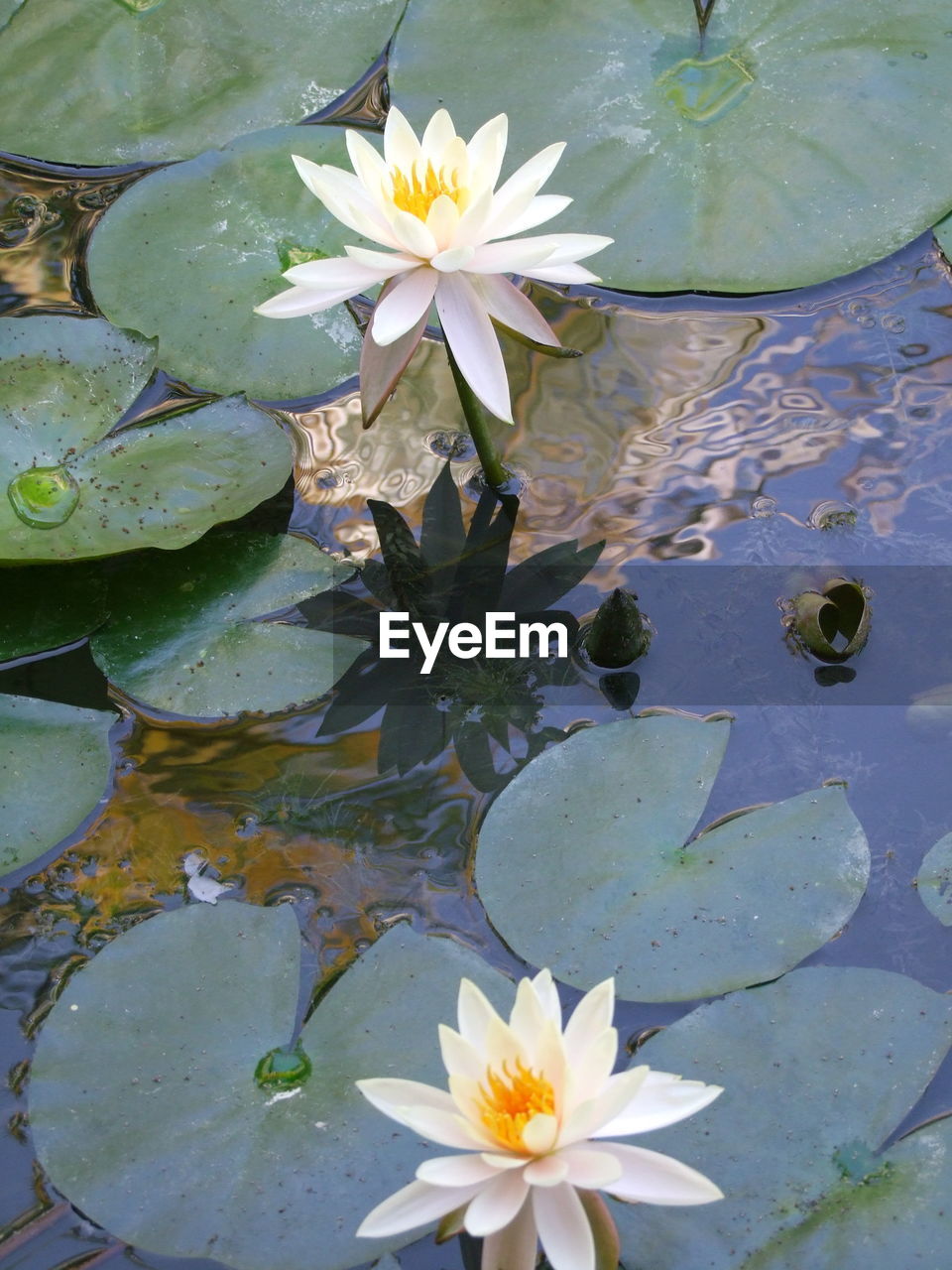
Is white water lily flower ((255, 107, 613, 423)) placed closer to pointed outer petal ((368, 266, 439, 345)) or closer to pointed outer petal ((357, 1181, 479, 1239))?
pointed outer petal ((368, 266, 439, 345))

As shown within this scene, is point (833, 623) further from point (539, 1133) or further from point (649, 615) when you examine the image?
point (539, 1133)

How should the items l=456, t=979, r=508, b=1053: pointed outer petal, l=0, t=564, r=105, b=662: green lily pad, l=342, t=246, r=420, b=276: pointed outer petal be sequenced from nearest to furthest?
l=456, t=979, r=508, b=1053: pointed outer petal
l=342, t=246, r=420, b=276: pointed outer petal
l=0, t=564, r=105, b=662: green lily pad

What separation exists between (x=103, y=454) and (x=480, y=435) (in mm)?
773

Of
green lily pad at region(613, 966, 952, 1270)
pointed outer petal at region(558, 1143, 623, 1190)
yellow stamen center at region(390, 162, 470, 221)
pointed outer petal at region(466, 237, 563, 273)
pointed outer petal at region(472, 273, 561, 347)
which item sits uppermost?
yellow stamen center at region(390, 162, 470, 221)

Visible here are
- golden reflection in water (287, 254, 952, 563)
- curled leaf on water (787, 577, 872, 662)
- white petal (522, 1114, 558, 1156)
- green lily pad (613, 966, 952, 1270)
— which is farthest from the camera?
golden reflection in water (287, 254, 952, 563)

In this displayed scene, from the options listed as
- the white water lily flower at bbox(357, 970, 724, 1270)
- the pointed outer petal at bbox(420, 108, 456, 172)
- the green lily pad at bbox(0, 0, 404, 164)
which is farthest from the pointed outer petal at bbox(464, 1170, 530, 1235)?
the green lily pad at bbox(0, 0, 404, 164)

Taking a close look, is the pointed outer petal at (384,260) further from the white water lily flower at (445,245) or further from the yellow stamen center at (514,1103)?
the yellow stamen center at (514,1103)

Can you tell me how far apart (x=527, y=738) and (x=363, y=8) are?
2.08 meters

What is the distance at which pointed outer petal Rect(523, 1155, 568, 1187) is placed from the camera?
1.28 m

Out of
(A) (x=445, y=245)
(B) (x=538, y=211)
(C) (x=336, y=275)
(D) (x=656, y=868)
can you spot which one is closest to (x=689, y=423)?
(B) (x=538, y=211)

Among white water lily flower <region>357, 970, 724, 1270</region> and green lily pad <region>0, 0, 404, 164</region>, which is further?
green lily pad <region>0, 0, 404, 164</region>

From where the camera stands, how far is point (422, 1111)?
1.31 metres

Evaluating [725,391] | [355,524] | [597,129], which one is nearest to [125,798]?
[355,524]

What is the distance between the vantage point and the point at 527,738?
212 centimetres
